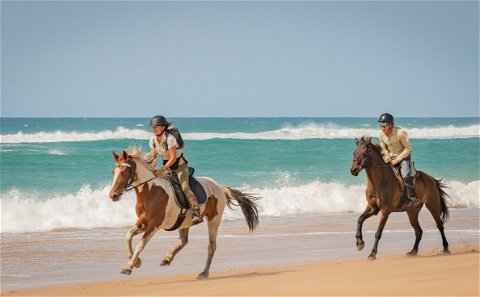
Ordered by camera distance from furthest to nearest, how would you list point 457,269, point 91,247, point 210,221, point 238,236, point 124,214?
point 124,214 < point 238,236 < point 91,247 < point 210,221 < point 457,269

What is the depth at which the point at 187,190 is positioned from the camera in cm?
1185

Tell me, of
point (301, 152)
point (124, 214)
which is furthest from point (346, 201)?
point (301, 152)

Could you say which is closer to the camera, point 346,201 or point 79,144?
point 346,201

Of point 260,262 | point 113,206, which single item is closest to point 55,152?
point 113,206

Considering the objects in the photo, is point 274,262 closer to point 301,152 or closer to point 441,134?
point 301,152

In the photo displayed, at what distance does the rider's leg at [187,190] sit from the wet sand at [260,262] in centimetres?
92

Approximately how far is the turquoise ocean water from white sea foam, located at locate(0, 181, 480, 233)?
25 millimetres

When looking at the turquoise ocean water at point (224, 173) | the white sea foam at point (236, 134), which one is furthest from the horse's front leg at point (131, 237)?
the white sea foam at point (236, 134)

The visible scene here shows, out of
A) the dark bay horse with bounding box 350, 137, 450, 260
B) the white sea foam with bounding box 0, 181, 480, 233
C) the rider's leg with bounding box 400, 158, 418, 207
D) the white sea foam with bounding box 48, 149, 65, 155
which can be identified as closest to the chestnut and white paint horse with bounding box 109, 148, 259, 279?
the dark bay horse with bounding box 350, 137, 450, 260

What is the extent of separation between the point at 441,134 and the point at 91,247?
66010mm

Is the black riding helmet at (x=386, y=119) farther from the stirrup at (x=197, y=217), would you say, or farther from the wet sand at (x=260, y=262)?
the stirrup at (x=197, y=217)

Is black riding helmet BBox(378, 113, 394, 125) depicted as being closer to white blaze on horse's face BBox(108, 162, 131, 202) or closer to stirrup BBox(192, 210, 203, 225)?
stirrup BBox(192, 210, 203, 225)

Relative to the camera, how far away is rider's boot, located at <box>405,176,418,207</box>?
14.2 m

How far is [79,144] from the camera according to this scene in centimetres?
5284
